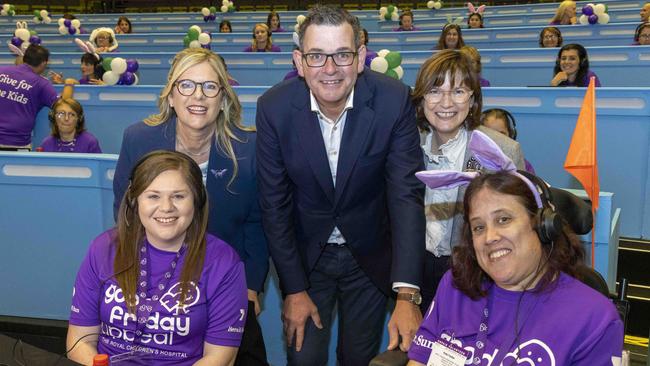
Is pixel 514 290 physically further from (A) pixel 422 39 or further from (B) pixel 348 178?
(A) pixel 422 39

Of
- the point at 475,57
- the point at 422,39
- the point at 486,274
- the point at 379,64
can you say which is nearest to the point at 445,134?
the point at 486,274

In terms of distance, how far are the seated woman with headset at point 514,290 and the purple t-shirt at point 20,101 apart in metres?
4.13

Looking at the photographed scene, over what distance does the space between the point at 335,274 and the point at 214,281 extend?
1.43ft

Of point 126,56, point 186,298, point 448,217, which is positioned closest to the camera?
point 186,298

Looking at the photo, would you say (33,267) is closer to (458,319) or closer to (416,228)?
(416,228)

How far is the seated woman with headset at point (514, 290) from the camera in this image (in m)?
1.45

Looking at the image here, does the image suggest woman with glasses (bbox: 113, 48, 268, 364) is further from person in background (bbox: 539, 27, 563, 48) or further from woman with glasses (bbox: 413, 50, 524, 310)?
person in background (bbox: 539, 27, 563, 48)

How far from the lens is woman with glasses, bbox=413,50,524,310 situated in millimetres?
2078

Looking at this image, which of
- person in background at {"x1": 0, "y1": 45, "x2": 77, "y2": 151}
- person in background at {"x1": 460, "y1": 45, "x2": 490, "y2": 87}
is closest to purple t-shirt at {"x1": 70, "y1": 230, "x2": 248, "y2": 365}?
person in background at {"x1": 460, "y1": 45, "x2": 490, "y2": 87}

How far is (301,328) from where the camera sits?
2094 millimetres

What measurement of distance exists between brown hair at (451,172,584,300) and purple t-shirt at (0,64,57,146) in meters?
4.11

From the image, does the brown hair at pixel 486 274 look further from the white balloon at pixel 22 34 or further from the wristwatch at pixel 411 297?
the white balloon at pixel 22 34

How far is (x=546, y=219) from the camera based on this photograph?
1474 mm

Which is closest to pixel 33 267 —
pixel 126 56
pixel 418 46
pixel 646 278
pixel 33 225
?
pixel 33 225
